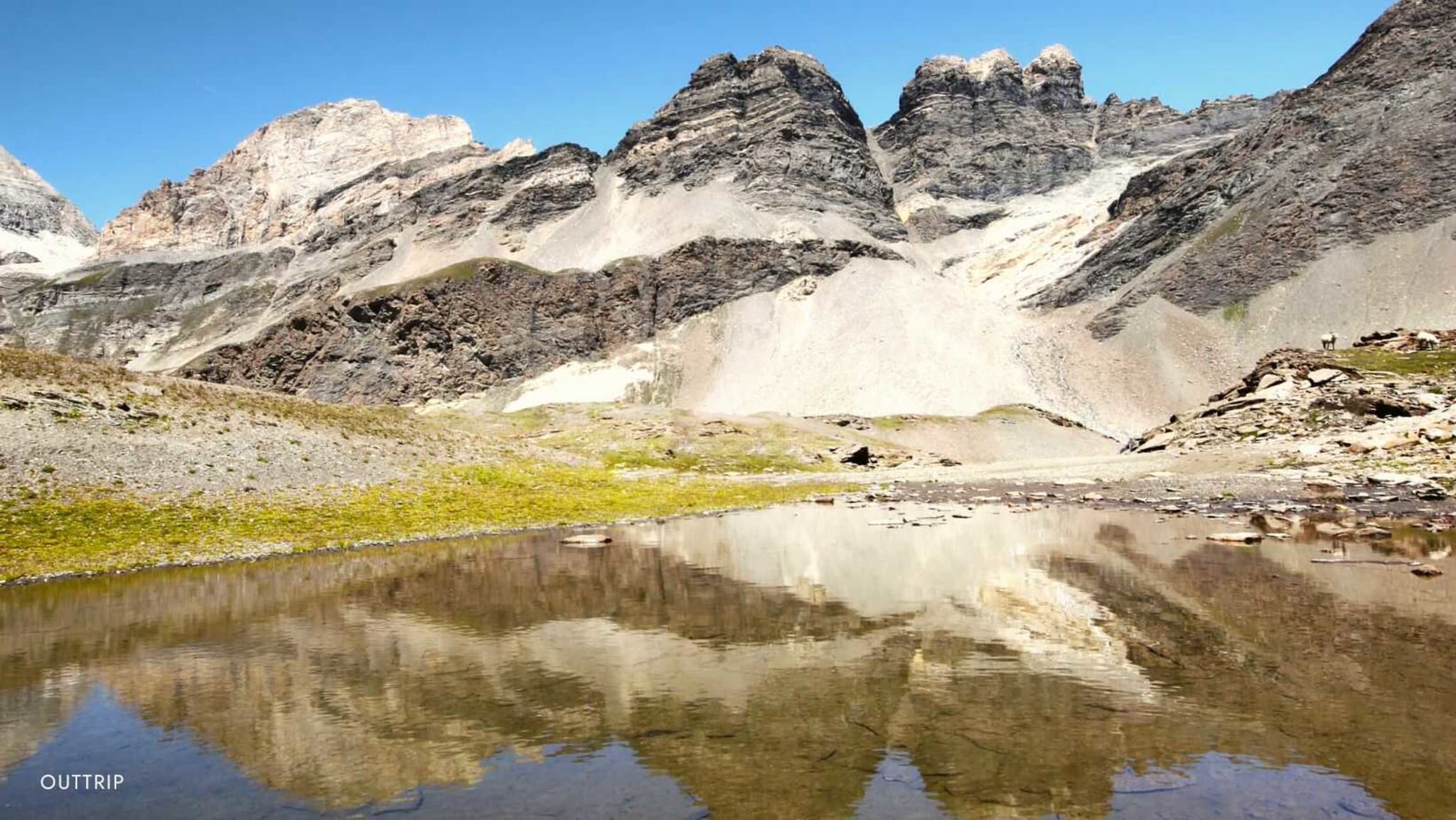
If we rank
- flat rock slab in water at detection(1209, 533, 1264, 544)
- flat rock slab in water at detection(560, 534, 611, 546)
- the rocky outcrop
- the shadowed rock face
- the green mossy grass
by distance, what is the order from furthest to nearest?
the rocky outcrop
the shadowed rock face
the green mossy grass
flat rock slab in water at detection(560, 534, 611, 546)
flat rock slab in water at detection(1209, 533, 1264, 544)

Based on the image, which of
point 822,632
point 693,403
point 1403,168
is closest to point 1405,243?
point 1403,168

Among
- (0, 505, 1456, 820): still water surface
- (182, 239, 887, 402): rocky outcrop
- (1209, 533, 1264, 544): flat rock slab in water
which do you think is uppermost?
(182, 239, 887, 402): rocky outcrop

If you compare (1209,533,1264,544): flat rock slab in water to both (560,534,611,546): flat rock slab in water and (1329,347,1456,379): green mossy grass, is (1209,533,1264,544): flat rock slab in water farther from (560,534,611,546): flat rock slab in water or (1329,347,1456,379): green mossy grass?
(1329,347,1456,379): green mossy grass

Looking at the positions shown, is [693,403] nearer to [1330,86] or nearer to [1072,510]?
[1072,510]

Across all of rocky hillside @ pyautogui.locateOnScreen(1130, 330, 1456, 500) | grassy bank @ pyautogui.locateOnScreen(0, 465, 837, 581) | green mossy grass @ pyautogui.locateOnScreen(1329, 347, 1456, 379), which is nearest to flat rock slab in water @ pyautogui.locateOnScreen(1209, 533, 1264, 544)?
rocky hillside @ pyautogui.locateOnScreen(1130, 330, 1456, 500)

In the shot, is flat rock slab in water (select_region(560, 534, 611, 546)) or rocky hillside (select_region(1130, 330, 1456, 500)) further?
rocky hillside (select_region(1130, 330, 1456, 500))

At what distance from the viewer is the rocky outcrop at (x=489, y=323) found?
187 meters

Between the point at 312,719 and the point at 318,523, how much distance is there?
29110mm

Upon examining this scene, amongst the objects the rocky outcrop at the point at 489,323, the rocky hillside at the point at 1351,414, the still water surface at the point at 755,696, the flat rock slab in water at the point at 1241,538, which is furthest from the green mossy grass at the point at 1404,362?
the rocky outcrop at the point at 489,323

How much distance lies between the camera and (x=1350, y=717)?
1111 centimetres

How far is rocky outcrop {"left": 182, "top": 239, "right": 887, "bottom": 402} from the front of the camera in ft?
615

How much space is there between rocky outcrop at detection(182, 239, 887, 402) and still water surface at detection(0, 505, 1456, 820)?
549 ft

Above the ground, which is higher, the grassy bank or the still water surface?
the grassy bank

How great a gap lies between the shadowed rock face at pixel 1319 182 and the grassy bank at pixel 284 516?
12416cm
